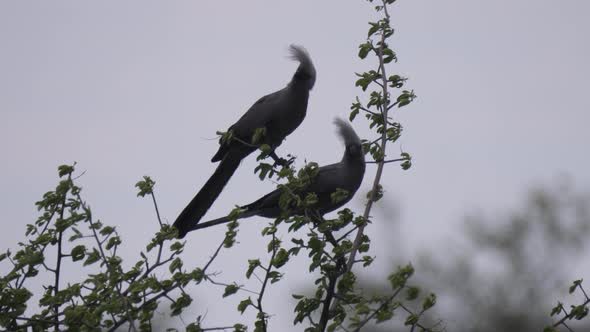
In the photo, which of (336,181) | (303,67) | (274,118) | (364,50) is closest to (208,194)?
(274,118)

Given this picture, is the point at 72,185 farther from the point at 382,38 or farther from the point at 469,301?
the point at 469,301

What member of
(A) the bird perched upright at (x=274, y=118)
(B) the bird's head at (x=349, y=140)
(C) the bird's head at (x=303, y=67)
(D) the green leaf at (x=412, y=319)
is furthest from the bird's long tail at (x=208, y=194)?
(D) the green leaf at (x=412, y=319)

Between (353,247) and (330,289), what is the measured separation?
234mm

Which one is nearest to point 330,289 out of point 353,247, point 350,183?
point 353,247

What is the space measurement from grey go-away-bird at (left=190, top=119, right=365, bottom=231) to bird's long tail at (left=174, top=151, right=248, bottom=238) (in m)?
0.09

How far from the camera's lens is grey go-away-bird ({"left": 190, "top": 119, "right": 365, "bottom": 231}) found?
20.4ft

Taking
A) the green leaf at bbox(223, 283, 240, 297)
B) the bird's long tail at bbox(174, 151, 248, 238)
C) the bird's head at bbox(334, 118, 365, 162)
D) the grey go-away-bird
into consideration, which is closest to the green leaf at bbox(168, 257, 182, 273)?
the green leaf at bbox(223, 283, 240, 297)

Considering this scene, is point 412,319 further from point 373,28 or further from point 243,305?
point 373,28

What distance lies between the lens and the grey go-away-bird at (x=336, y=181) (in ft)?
20.4

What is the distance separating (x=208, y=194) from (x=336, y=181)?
112 centimetres

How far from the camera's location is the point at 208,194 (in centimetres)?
662

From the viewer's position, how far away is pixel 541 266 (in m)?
17.2

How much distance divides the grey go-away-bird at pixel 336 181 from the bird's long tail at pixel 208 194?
0.09 metres

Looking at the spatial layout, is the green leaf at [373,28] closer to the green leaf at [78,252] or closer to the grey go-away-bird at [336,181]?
the grey go-away-bird at [336,181]
